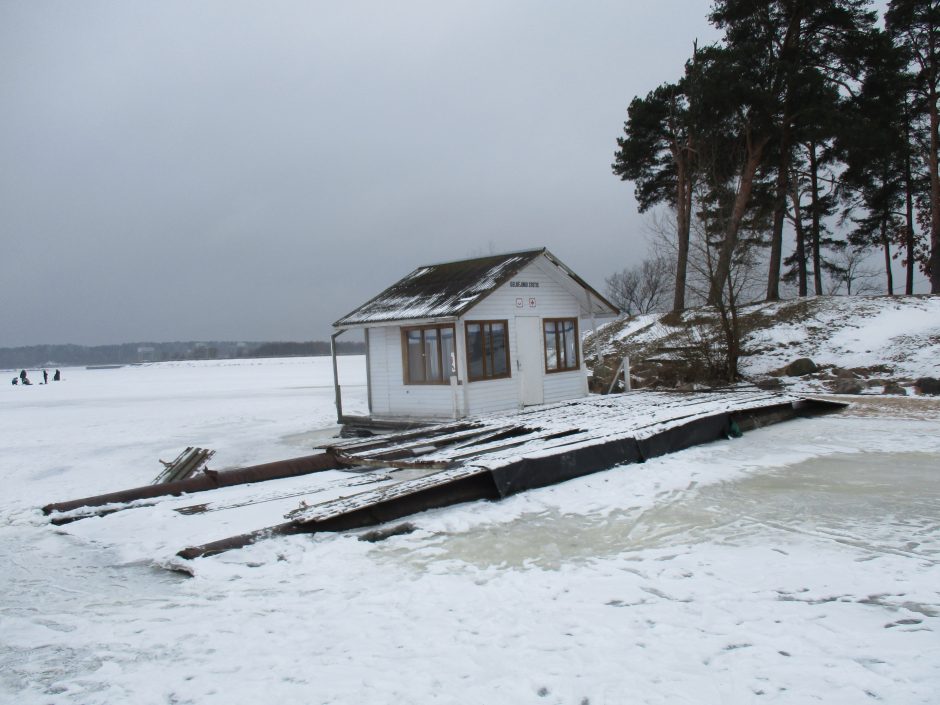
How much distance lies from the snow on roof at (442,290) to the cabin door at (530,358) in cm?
135

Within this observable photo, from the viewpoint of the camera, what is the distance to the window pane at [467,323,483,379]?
14703mm

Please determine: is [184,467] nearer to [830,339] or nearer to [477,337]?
[477,337]

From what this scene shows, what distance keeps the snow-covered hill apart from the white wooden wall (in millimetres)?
6891

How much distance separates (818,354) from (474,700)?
22070 millimetres

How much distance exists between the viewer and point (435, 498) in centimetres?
813

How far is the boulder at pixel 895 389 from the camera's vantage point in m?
17.6

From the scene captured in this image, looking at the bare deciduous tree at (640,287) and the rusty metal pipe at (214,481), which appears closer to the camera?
the rusty metal pipe at (214,481)

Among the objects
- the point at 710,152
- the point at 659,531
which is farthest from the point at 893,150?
the point at 659,531

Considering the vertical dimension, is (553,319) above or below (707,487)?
above

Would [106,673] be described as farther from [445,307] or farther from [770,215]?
[770,215]

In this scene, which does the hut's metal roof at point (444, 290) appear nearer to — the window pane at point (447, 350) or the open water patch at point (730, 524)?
the window pane at point (447, 350)

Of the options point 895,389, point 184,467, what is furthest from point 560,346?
point 184,467

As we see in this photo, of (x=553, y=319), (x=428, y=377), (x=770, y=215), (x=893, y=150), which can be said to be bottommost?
(x=428, y=377)

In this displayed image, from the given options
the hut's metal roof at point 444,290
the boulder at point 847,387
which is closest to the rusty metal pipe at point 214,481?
the hut's metal roof at point 444,290
